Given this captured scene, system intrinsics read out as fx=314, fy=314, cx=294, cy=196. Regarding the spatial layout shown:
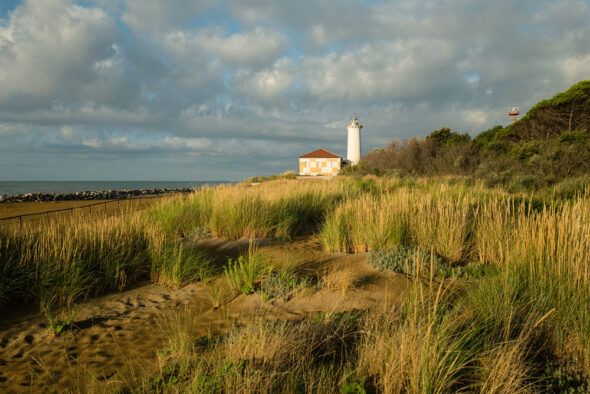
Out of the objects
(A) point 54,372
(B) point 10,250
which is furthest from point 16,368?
(B) point 10,250

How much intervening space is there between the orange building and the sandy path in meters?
39.9

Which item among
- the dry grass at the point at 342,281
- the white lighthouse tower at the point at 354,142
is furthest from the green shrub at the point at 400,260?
the white lighthouse tower at the point at 354,142

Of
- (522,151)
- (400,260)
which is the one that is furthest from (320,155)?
(400,260)

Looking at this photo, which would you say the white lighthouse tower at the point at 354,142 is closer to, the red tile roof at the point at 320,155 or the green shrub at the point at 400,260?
the red tile roof at the point at 320,155

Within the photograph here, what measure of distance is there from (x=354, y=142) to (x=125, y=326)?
47.4m

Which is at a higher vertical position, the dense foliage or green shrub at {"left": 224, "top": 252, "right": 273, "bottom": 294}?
the dense foliage

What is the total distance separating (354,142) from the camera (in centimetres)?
4859

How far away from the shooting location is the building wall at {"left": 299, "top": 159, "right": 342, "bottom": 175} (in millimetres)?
44656

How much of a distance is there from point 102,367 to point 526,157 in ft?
67.7

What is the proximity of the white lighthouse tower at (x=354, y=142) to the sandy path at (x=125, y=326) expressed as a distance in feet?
146

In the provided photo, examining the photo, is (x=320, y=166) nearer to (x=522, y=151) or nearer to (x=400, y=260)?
(x=522, y=151)

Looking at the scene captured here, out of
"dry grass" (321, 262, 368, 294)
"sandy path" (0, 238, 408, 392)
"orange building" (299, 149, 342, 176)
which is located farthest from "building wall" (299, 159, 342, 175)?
"dry grass" (321, 262, 368, 294)

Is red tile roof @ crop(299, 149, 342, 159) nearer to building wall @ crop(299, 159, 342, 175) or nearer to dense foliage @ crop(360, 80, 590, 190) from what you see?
building wall @ crop(299, 159, 342, 175)

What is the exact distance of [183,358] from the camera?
2.45 m
